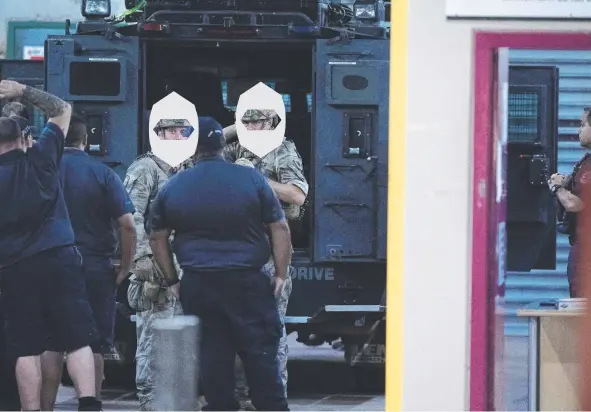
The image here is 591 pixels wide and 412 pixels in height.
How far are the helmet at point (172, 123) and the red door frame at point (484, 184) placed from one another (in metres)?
4.29

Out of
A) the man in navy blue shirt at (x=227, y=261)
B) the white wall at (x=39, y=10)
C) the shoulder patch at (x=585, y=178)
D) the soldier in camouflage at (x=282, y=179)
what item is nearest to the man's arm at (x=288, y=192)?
the soldier in camouflage at (x=282, y=179)

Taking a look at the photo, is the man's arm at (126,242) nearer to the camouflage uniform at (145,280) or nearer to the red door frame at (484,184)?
the camouflage uniform at (145,280)

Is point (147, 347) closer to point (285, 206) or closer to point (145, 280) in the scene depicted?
point (145, 280)

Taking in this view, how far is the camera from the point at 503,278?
6762mm

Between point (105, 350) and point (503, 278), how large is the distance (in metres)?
3.50

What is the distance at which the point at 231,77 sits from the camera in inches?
496

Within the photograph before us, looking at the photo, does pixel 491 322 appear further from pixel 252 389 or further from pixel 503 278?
pixel 252 389

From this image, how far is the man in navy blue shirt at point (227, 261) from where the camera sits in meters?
8.07

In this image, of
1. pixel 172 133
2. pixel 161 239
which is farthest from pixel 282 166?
pixel 161 239

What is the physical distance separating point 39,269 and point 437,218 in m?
2.95

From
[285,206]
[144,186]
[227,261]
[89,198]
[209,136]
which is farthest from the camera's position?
[285,206]

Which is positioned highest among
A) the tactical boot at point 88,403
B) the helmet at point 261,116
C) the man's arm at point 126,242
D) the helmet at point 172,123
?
the helmet at point 261,116

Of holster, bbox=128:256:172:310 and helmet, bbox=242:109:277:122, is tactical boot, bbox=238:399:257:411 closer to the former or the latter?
holster, bbox=128:256:172:310

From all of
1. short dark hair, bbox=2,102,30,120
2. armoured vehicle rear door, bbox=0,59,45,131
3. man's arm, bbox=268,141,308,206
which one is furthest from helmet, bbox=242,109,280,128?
armoured vehicle rear door, bbox=0,59,45,131
